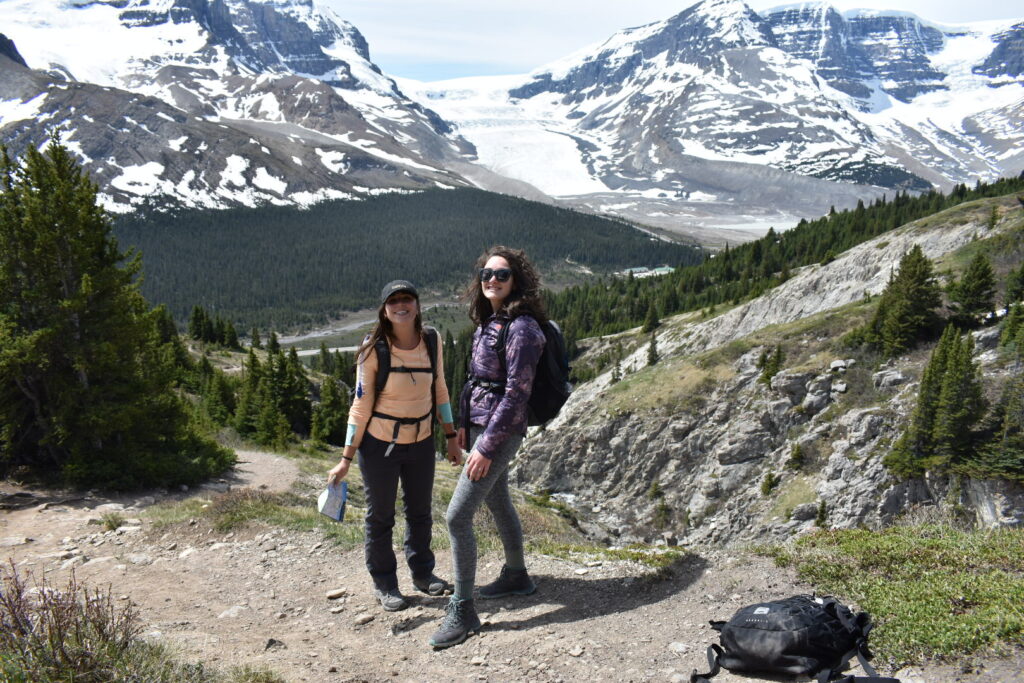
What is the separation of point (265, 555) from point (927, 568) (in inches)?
339

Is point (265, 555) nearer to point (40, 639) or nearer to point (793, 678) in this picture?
point (40, 639)

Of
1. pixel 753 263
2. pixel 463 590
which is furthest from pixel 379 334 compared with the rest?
pixel 753 263

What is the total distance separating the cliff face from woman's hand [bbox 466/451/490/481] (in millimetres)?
24093

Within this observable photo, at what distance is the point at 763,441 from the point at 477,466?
37750 mm

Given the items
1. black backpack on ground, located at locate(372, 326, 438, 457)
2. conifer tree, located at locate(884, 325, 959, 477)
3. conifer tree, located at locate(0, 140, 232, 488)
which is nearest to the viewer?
black backpack on ground, located at locate(372, 326, 438, 457)

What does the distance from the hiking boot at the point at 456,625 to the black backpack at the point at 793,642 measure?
2.25 metres

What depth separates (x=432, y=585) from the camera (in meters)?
7.36

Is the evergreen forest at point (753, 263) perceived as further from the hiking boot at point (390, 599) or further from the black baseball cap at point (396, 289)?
the black baseball cap at point (396, 289)

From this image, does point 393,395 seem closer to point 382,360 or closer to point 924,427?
point 382,360

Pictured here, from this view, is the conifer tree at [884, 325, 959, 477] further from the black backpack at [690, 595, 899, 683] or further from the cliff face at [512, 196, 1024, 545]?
the black backpack at [690, 595, 899, 683]

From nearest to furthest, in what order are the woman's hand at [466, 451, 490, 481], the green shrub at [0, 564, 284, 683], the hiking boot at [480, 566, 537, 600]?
the green shrub at [0, 564, 284, 683] < the woman's hand at [466, 451, 490, 481] < the hiking boot at [480, 566, 537, 600]

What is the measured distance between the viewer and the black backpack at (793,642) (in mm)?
4793

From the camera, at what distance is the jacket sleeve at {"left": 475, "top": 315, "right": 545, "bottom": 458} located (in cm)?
574

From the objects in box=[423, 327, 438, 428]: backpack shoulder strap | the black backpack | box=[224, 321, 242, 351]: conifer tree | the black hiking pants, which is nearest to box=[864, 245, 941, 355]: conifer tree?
the black backpack
